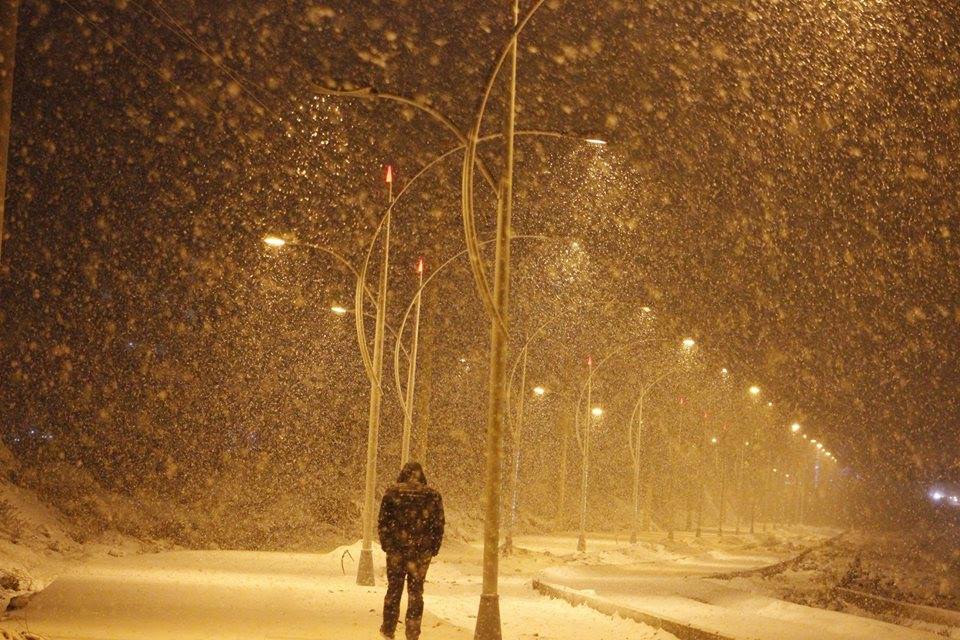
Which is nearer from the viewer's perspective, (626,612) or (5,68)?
(5,68)

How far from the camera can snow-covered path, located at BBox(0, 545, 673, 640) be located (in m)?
13.8

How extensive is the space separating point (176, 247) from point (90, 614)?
26.9 meters

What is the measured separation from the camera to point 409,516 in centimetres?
1288

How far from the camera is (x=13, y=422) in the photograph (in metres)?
38.2

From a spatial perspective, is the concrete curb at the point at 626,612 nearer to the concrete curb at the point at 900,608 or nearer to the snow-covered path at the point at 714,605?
the snow-covered path at the point at 714,605

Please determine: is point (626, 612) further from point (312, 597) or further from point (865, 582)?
point (865, 582)

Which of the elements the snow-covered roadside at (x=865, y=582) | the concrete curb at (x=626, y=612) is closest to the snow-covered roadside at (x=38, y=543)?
the concrete curb at (x=626, y=612)

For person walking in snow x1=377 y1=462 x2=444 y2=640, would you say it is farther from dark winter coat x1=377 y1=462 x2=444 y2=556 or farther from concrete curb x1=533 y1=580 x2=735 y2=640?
concrete curb x1=533 y1=580 x2=735 y2=640

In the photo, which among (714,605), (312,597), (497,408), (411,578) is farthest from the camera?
(714,605)

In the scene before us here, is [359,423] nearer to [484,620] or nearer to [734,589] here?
[734,589]

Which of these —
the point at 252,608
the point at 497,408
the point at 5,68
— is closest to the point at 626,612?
the point at 252,608

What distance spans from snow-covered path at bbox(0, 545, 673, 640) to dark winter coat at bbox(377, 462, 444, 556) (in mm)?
1474

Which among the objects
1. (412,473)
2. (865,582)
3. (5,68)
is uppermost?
(5,68)

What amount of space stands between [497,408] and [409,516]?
5.84 ft
